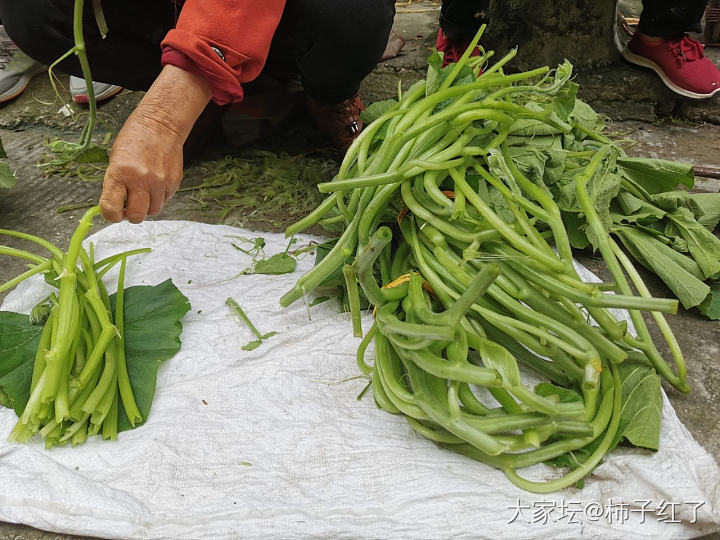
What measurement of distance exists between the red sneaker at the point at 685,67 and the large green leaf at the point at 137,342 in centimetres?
243

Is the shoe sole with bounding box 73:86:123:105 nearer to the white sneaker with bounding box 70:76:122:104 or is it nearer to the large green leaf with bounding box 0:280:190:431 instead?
the white sneaker with bounding box 70:76:122:104

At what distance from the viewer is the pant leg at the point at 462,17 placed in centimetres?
278

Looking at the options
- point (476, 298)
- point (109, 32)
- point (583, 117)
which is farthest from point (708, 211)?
point (109, 32)

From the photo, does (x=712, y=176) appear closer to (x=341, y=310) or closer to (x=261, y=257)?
(x=341, y=310)

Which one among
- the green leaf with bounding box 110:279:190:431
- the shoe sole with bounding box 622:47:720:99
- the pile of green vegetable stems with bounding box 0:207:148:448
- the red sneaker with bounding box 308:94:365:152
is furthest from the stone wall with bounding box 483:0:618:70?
the pile of green vegetable stems with bounding box 0:207:148:448

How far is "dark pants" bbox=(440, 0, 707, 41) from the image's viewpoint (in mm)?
2613

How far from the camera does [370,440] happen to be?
51.1 inches

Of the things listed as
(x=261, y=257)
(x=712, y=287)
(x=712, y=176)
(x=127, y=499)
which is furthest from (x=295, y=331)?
(x=712, y=176)

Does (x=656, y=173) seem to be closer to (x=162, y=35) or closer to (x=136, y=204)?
(x=136, y=204)

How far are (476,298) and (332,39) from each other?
140 cm

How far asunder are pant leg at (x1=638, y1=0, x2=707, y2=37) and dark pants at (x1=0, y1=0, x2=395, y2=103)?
1.33 metres

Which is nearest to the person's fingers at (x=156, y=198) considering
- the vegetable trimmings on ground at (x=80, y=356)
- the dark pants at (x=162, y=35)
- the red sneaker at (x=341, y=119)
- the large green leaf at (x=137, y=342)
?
the vegetable trimmings on ground at (x=80, y=356)

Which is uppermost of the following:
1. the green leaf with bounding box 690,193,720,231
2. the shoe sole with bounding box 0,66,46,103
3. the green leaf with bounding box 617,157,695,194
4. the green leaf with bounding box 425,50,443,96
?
the green leaf with bounding box 425,50,443,96

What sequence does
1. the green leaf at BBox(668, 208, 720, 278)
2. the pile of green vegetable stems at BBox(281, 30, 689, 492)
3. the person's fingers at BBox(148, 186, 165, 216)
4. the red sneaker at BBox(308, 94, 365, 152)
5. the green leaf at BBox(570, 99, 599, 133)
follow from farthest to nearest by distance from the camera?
the red sneaker at BBox(308, 94, 365, 152) → the green leaf at BBox(570, 99, 599, 133) → the green leaf at BBox(668, 208, 720, 278) → the person's fingers at BBox(148, 186, 165, 216) → the pile of green vegetable stems at BBox(281, 30, 689, 492)
